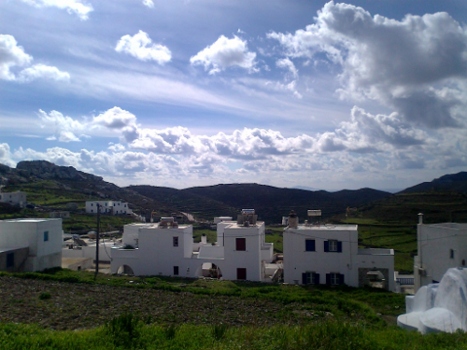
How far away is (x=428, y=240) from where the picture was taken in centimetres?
2470

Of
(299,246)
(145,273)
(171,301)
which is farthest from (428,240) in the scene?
(145,273)

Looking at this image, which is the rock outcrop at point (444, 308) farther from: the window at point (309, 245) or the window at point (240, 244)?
the window at point (240, 244)

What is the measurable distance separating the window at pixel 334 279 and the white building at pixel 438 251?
4.48 m

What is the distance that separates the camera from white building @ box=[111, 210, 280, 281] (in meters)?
28.7

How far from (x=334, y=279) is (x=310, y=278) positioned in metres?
1.52

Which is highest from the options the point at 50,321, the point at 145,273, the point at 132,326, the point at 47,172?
the point at 47,172

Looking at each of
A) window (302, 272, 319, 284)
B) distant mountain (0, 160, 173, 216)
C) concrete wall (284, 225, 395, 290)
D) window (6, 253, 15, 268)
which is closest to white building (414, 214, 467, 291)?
concrete wall (284, 225, 395, 290)

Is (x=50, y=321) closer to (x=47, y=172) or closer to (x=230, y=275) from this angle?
(x=230, y=275)

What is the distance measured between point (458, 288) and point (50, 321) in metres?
11.2

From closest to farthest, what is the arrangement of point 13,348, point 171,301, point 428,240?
point 13,348 < point 171,301 < point 428,240

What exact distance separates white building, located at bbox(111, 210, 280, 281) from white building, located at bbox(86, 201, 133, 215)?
1594 inches

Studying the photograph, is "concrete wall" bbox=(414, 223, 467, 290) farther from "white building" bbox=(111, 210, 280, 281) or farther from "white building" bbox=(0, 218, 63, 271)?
"white building" bbox=(0, 218, 63, 271)

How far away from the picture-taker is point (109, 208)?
7431 cm

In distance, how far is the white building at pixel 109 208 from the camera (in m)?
70.8
